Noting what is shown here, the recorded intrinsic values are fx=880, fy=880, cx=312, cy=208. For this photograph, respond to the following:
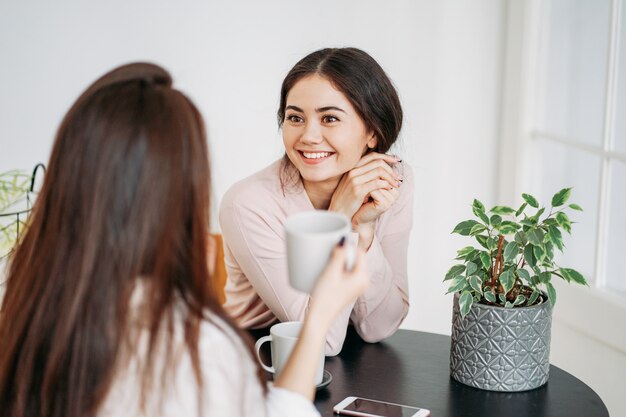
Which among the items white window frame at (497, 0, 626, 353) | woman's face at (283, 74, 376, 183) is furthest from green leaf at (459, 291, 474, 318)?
white window frame at (497, 0, 626, 353)

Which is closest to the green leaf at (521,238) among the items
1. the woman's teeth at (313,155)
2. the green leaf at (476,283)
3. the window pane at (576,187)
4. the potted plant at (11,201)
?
the green leaf at (476,283)

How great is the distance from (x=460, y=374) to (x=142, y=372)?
31.5 inches

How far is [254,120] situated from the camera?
127 inches

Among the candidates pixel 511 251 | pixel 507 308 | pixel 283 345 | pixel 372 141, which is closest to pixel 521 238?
pixel 511 251

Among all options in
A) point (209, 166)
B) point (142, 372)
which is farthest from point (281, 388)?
point (209, 166)

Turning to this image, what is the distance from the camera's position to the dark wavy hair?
7.08 feet

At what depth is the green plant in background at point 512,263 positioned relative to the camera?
165 centimetres

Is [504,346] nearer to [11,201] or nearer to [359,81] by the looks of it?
[359,81]

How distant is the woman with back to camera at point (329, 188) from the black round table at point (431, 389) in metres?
0.17

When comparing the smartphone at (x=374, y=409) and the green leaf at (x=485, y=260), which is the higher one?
the green leaf at (x=485, y=260)

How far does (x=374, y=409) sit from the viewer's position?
5.12 ft

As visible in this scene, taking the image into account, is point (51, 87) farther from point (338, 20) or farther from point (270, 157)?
point (338, 20)

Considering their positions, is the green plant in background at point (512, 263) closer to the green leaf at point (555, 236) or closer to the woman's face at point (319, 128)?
the green leaf at point (555, 236)

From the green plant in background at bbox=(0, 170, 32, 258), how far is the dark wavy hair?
1.08 meters
